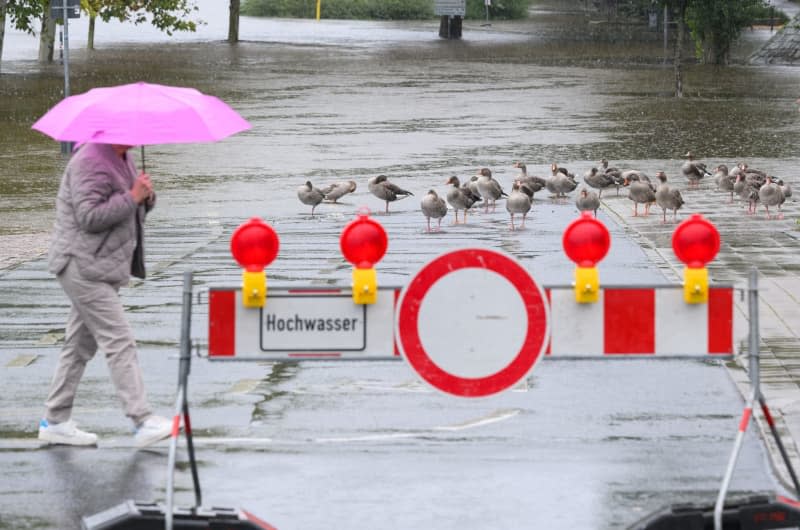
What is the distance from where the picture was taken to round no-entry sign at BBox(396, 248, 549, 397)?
7164mm

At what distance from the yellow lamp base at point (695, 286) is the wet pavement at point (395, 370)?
1141 mm

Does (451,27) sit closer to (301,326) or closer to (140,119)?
(140,119)

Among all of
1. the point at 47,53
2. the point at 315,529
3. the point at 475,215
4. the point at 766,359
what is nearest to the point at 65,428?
the point at 315,529

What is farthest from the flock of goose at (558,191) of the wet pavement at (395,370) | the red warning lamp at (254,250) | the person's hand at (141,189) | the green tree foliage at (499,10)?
the green tree foliage at (499,10)

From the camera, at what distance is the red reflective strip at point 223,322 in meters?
7.25

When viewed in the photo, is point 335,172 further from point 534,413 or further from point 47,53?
point 47,53

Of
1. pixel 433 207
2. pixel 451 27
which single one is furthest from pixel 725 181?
pixel 451 27

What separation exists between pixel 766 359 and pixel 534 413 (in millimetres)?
2027

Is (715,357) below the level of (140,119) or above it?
below

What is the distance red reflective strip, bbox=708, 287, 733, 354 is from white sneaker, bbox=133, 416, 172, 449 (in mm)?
3036

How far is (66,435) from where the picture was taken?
9.20 meters

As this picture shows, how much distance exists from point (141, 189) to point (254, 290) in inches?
71.2

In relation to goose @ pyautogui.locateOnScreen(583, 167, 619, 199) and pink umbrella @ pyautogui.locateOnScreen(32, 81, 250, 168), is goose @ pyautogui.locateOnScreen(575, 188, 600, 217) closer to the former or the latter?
goose @ pyautogui.locateOnScreen(583, 167, 619, 199)

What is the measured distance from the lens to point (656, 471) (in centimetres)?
863
